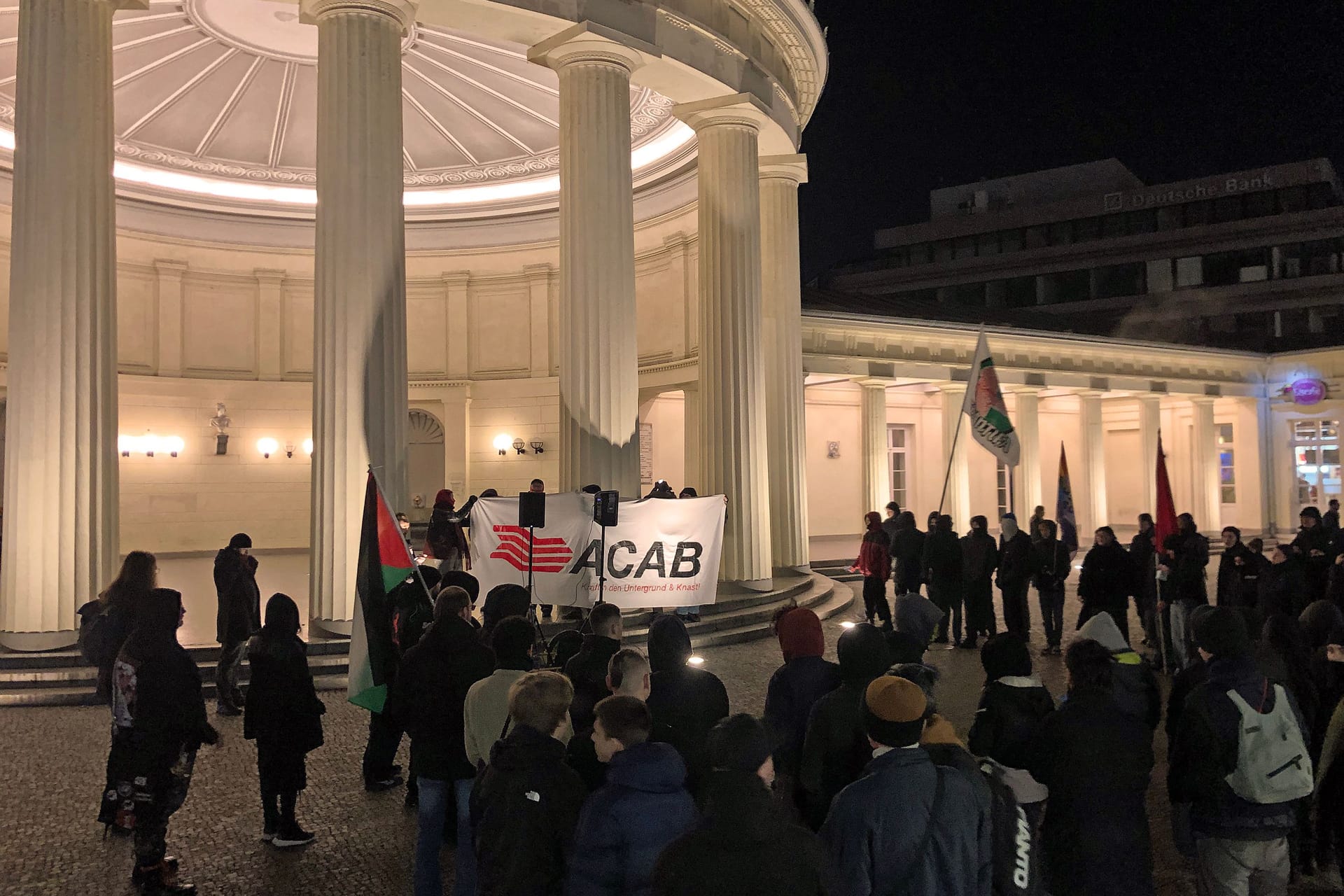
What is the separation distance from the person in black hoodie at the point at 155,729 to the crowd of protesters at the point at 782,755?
12 millimetres

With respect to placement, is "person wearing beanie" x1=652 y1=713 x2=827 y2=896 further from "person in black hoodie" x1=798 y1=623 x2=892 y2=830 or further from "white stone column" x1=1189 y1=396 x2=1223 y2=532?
"white stone column" x1=1189 y1=396 x2=1223 y2=532

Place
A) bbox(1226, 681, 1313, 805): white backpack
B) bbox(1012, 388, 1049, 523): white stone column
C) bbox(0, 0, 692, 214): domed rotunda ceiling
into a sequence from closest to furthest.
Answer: bbox(1226, 681, 1313, 805): white backpack, bbox(0, 0, 692, 214): domed rotunda ceiling, bbox(1012, 388, 1049, 523): white stone column

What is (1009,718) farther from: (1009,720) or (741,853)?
(741,853)

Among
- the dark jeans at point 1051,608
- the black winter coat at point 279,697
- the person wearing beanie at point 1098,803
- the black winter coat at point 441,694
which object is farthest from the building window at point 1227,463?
the black winter coat at point 279,697

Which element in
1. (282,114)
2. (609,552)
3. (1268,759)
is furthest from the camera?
(282,114)

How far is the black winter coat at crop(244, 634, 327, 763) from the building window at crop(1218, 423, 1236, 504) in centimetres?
3021

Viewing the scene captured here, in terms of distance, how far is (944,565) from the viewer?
11.1m

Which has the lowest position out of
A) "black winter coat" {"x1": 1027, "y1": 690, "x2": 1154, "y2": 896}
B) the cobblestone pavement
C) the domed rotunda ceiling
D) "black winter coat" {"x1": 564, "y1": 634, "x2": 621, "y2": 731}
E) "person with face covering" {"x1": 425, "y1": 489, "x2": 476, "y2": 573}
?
the cobblestone pavement

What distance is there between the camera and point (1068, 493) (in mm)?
11680

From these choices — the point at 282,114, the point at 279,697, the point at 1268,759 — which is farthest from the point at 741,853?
the point at 282,114

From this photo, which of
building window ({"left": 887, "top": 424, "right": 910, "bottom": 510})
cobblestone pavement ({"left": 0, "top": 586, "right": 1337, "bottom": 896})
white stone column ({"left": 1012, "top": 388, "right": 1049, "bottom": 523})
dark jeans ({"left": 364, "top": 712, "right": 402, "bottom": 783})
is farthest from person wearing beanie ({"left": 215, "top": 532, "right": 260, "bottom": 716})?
building window ({"left": 887, "top": 424, "right": 910, "bottom": 510})

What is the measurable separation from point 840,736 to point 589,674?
1.20 m

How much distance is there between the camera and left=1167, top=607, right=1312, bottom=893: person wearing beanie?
3766 millimetres

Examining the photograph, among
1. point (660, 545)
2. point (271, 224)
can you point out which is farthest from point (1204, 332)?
point (660, 545)
